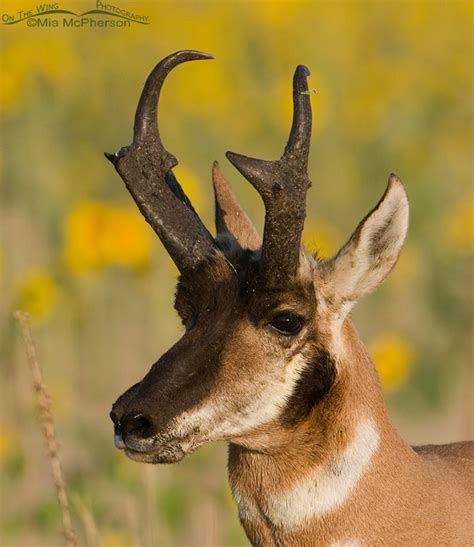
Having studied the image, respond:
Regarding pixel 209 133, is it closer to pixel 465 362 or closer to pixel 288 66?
pixel 288 66

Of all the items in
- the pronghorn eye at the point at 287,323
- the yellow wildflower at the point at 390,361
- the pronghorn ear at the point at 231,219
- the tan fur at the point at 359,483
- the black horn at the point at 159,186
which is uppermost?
the black horn at the point at 159,186

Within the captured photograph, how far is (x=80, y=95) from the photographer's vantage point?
14430mm

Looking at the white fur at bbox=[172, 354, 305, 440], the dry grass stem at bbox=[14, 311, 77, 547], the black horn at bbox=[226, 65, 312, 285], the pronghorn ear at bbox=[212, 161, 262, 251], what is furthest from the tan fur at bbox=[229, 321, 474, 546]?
the dry grass stem at bbox=[14, 311, 77, 547]

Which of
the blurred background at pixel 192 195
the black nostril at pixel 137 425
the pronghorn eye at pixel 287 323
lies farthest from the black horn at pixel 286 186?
the blurred background at pixel 192 195

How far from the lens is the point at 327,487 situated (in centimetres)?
469

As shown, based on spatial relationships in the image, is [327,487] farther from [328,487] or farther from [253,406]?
[253,406]

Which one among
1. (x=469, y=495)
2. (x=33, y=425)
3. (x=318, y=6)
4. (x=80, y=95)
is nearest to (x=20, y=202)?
(x=80, y=95)

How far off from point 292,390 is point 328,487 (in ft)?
1.29

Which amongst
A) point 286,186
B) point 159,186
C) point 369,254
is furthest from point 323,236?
point 286,186

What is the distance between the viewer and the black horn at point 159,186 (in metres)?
4.93

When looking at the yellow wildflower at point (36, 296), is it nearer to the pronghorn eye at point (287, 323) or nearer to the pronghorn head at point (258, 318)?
the pronghorn head at point (258, 318)

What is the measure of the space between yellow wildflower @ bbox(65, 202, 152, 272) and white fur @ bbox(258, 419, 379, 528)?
17.1ft

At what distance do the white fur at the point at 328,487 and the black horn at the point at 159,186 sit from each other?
0.94 m

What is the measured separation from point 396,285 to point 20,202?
4089 millimetres
